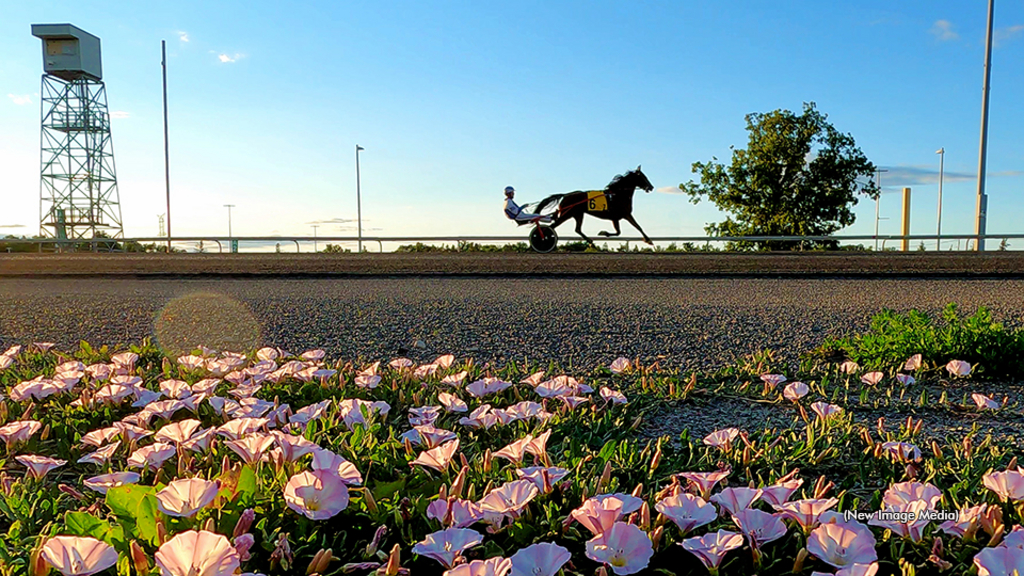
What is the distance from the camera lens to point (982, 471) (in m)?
2.39

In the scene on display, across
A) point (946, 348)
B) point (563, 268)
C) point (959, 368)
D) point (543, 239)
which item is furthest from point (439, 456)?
point (543, 239)

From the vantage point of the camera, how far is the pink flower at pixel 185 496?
1671 mm

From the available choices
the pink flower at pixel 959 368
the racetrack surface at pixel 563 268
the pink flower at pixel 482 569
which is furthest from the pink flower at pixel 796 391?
the racetrack surface at pixel 563 268

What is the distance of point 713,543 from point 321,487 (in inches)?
36.1

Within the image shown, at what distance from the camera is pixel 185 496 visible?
5.53 feet

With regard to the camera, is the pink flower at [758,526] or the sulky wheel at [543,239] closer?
the pink flower at [758,526]

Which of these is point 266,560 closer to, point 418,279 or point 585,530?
point 585,530

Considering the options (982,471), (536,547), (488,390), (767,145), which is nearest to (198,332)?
(488,390)

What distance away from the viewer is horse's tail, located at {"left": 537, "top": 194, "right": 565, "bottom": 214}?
13492 mm

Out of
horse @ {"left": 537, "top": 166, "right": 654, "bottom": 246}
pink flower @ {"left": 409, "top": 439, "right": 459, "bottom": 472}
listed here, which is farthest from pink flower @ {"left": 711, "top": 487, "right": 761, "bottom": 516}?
horse @ {"left": 537, "top": 166, "right": 654, "bottom": 246}

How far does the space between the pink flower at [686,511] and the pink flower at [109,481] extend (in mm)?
1406

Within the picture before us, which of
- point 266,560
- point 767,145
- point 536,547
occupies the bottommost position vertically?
point 266,560

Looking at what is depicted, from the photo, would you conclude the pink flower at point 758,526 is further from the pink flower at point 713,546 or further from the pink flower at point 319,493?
the pink flower at point 319,493

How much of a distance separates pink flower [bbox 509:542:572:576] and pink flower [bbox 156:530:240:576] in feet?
1.82
